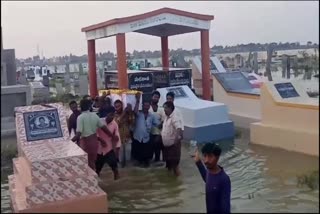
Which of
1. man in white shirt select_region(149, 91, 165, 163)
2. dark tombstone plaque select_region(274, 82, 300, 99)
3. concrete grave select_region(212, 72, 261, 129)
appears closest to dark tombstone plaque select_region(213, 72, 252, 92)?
concrete grave select_region(212, 72, 261, 129)

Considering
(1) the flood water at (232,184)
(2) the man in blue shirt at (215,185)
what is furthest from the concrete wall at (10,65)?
(2) the man in blue shirt at (215,185)

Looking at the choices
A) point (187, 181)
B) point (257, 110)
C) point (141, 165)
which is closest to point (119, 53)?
point (257, 110)

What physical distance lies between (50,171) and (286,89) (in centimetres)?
496

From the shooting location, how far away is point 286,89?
863 cm

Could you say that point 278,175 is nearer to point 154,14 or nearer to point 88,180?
point 88,180

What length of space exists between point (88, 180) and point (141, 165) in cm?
303

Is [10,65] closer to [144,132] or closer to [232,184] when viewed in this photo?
[144,132]

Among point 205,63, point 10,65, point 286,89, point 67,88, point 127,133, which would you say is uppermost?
point 10,65

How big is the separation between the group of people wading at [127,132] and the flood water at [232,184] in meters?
0.27

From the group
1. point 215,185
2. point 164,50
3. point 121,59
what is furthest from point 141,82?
point 215,185

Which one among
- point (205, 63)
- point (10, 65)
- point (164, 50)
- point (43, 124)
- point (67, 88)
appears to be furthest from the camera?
point (67, 88)

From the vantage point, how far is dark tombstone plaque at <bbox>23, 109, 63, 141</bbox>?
5680 millimetres

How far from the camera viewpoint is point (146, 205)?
18.5 ft

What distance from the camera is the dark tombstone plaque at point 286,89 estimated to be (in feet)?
27.8
